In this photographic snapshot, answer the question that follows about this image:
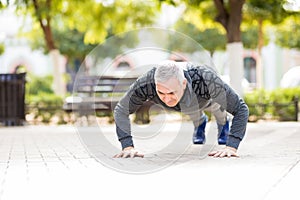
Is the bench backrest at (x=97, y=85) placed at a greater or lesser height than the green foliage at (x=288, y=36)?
lesser

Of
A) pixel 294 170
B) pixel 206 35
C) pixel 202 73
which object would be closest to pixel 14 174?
pixel 202 73

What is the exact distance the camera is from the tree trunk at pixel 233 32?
512 inches

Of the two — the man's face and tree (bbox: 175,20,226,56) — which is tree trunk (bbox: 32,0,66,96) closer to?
the man's face

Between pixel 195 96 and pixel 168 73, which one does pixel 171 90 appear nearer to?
pixel 168 73

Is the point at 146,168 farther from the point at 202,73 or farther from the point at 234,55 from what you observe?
the point at 234,55

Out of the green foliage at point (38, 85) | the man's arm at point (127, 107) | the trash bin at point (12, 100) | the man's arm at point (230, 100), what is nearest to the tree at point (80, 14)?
the trash bin at point (12, 100)

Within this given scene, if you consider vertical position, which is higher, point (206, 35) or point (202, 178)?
point (206, 35)

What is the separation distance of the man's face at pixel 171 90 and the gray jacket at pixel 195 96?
212 millimetres

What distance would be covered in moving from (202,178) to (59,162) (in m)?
1.79

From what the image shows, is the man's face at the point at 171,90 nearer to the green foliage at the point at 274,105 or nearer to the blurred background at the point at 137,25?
the blurred background at the point at 137,25

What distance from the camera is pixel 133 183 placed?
4008 mm

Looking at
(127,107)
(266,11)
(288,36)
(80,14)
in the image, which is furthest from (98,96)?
(288,36)

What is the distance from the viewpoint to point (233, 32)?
13422mm

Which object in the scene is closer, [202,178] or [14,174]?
[202,178]
